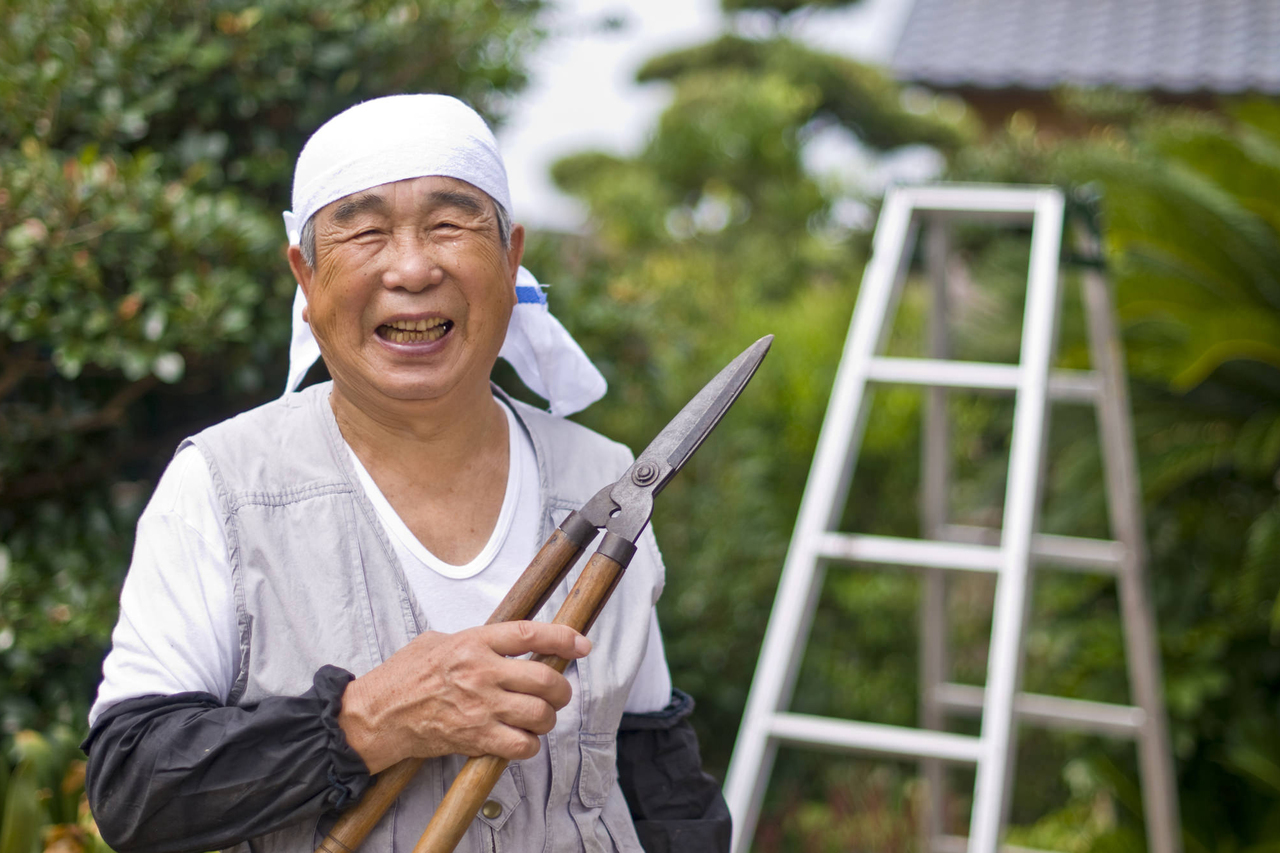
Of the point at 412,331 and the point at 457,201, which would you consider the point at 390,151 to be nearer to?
the point at 457,201

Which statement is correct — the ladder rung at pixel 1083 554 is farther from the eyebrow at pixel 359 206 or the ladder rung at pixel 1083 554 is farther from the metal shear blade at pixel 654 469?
the eyebrow at pixel 359 206

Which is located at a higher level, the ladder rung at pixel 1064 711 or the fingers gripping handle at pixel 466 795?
the ladder rung at pixel 1064 711

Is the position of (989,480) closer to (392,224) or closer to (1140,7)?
(392,224)

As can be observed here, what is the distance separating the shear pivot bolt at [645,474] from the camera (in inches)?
53.6

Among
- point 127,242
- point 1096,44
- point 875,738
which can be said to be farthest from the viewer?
point 1096,44

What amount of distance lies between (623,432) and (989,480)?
142cm

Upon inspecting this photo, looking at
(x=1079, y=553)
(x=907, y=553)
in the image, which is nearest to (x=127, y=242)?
(x=907, y=553)

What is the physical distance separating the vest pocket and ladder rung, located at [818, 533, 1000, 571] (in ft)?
3.51

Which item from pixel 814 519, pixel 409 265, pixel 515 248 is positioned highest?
pixel 814 519

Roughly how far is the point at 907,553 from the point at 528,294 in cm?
121

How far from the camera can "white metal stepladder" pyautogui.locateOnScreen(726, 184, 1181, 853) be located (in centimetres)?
230

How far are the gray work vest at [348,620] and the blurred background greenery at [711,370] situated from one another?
2.99ft

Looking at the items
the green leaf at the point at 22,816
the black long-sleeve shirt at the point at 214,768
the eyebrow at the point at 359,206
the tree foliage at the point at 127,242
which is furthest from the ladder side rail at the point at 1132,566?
the green leaf at the point at 22,816

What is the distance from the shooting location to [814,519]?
246cm
